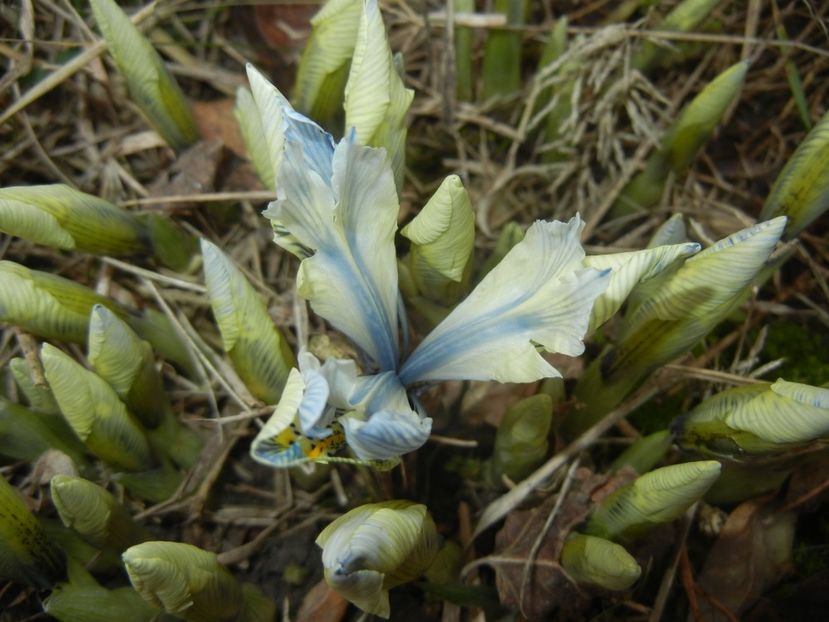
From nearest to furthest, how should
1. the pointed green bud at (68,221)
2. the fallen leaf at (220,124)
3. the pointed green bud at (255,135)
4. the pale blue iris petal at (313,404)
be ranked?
the pale blue iris petal at (313,404), the pointed green bud at (68,221), the pointed green bud at (255,135), the fallen leaf at (220,124)

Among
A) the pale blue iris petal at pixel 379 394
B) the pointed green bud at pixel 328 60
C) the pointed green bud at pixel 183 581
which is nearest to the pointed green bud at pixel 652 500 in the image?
the pale blue iris petal at pixel 379 394

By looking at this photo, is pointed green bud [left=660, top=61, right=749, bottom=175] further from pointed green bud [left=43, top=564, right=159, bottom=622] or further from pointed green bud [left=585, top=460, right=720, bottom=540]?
pointed green bud [left=43, top=564, right=159, bottom=622]

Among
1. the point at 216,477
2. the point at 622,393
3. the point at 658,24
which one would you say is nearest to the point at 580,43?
the point at 658,24

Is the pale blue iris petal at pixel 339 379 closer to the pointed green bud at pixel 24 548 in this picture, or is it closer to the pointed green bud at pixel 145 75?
the pointed green bud at pixel 24 548

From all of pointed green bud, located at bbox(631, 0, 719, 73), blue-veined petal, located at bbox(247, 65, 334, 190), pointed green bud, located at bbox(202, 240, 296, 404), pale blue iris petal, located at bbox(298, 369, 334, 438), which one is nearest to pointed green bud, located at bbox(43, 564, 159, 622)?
pointed green bud, located at bbox(202, 240, 296, 404)

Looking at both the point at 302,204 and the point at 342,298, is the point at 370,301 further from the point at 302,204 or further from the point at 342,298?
the point at 302,204

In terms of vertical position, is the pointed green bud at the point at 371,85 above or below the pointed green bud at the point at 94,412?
above

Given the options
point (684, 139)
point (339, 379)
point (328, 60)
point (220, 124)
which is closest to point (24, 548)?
point (339, 379)
